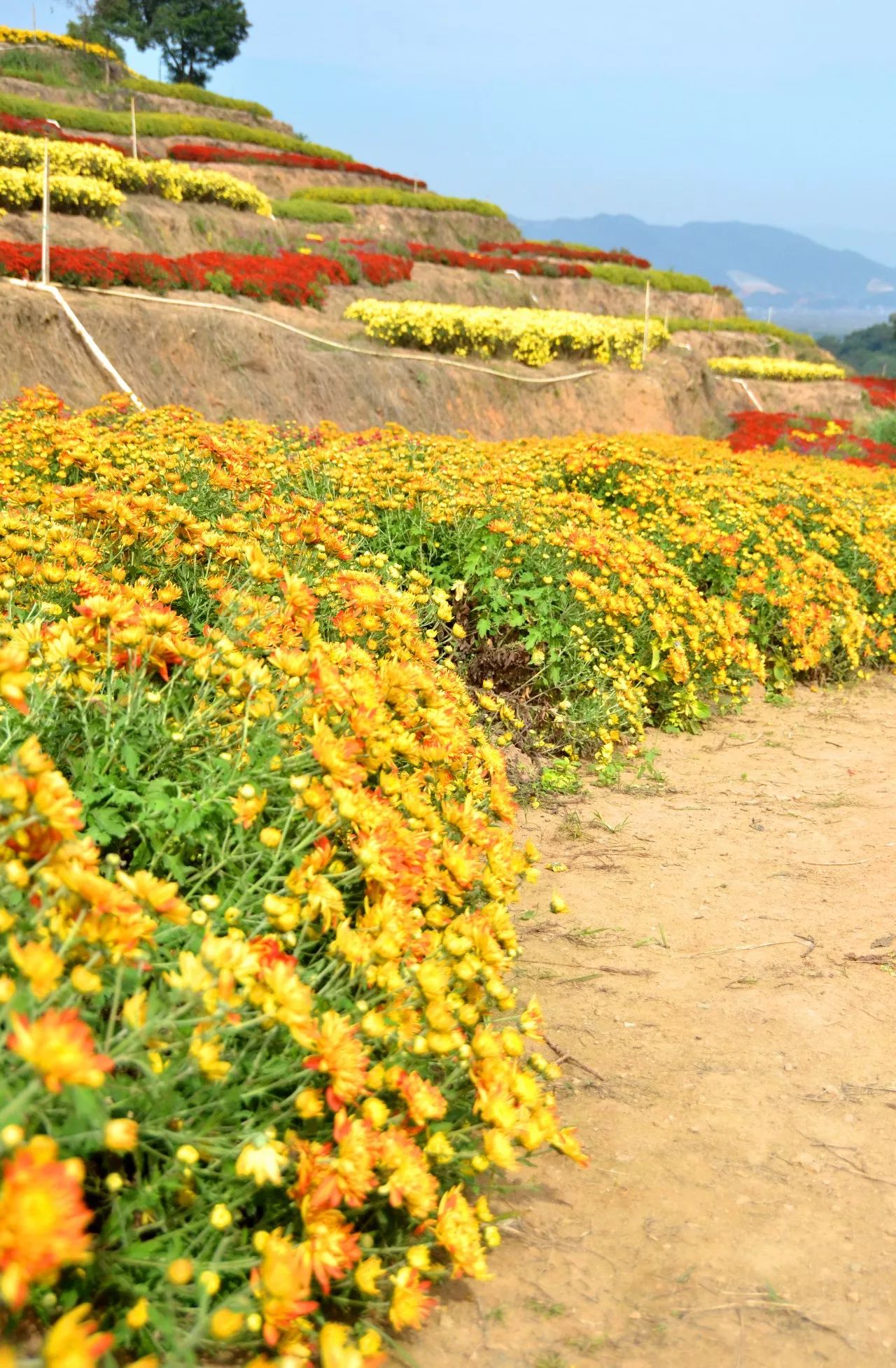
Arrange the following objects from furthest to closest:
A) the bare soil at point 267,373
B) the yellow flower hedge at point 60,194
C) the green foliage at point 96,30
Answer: the green foliage at point 96,30 < the yellow flower hedge at point 60,194 < the bare soil at point 267,373

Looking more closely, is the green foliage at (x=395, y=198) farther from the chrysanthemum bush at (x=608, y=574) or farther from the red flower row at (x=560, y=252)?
the chrysanthemum bush at (x=608, y=574)

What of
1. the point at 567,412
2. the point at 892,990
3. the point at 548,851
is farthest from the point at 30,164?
the point at 892,990

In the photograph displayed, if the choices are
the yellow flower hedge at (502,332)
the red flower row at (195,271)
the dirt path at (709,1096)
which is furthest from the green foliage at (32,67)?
the dirt path at (709,1096)

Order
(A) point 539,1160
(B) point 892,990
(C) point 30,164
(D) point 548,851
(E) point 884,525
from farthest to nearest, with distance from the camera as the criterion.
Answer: (C) point 30,164 < (E) point 884,525 < (D) point 548,851 < (B) point 892,990 < (A) point 539,1160

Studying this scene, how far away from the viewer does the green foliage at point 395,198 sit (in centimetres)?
2958

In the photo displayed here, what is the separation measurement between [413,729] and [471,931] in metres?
0.84

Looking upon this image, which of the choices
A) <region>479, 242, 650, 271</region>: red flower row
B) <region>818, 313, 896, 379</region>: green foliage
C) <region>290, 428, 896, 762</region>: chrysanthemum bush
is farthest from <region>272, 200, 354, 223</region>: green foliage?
<region>818, 313, 896, 379</region>: green foliage

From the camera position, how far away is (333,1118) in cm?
192

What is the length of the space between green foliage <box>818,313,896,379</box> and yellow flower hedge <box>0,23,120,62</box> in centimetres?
5161

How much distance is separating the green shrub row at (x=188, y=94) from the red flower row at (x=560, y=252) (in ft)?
39.7

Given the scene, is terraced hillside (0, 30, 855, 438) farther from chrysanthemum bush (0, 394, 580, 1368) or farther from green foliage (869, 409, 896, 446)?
chrysanthemum bush (0, 394, 580, 1368)

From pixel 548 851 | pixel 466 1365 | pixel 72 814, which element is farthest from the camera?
pixel 548 851

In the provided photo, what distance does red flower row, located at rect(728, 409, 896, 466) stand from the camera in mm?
15750

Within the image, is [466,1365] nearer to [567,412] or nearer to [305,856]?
[305,856]
